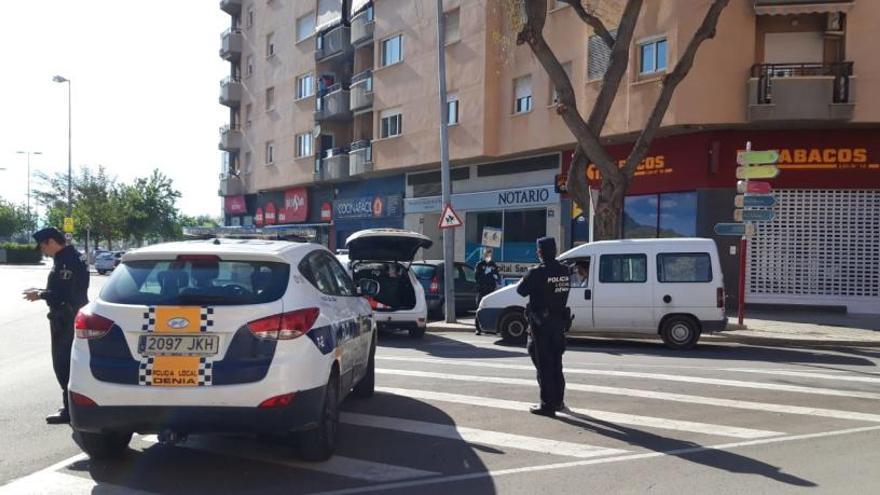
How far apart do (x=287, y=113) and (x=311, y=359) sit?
3656 cm

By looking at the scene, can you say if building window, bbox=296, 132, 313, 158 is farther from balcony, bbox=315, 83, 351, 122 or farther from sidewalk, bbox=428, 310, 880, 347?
sidewalk, bbox=428, 310, 880, 347

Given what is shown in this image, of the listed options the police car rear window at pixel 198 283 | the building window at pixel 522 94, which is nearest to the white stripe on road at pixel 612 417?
the police car rear window at pixel 198 283

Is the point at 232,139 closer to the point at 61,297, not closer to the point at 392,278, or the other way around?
the point at 392,278

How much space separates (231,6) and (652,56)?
33.2 metres

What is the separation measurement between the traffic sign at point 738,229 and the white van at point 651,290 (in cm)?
322

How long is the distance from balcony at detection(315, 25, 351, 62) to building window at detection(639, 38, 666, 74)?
17.5 meters

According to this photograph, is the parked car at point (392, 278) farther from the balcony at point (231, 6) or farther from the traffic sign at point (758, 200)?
the balcony at point (231, 6)

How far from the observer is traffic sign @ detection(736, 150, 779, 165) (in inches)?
630

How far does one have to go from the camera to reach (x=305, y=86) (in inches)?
1554

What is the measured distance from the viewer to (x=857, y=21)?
64.6 feet

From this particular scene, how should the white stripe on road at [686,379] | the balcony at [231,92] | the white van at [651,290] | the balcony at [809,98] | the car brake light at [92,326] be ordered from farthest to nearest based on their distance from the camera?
the balcony at [231,92], the balcony at [809,98], the white van at [651,290], the white stripe on road at [686,379], the car brake light at [92,326]

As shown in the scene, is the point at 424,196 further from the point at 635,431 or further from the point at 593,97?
the point at 635,431

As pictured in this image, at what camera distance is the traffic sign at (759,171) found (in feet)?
52.5

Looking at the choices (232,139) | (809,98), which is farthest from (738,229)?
(232,139)
